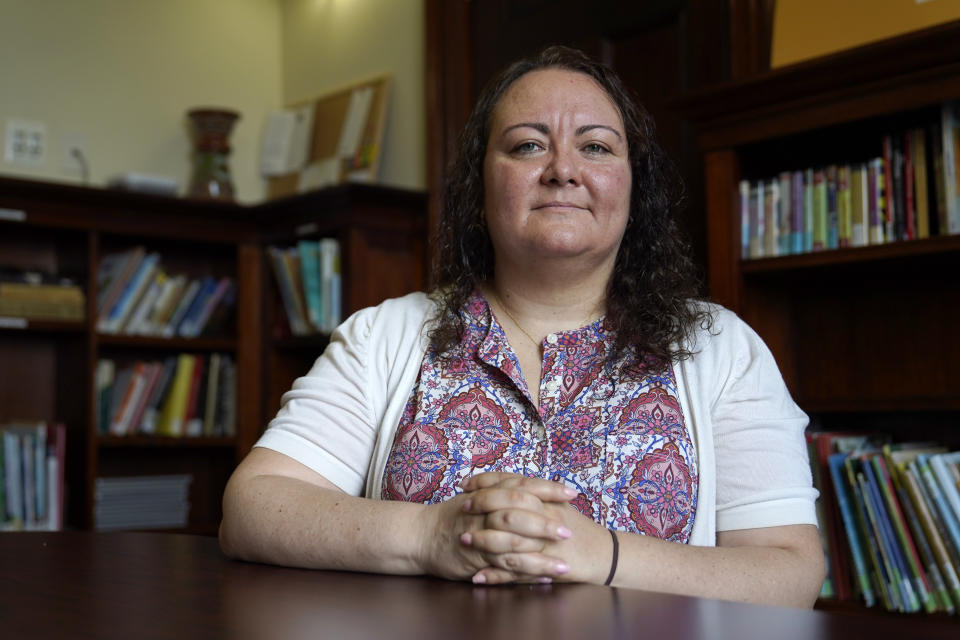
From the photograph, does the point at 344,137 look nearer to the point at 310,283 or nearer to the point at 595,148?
the point at 310,283

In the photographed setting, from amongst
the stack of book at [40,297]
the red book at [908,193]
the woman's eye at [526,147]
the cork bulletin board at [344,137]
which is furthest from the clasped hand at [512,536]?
the cork bulletin board at [344,137]

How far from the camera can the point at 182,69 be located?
4215 millimetres

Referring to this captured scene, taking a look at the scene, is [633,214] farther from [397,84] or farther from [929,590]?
[397,84]

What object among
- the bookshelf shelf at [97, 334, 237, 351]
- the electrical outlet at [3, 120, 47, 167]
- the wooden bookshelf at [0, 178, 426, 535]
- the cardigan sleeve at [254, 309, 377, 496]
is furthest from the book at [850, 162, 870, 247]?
the electrical outlet at [3, 120, 47, 167]

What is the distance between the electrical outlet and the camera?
12.3 ft

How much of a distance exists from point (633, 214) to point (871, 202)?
2.20ft

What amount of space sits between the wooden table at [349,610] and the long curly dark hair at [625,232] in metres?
0.59

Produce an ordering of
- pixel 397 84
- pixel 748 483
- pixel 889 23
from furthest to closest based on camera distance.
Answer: pixel 397 84 < pixel 889 23 < pixel 748 483

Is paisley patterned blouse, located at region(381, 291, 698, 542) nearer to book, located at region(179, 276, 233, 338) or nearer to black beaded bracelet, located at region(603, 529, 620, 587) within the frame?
black beaded bracelet, located at region(603, 529, 620, 587)

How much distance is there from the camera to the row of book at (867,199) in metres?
2.00

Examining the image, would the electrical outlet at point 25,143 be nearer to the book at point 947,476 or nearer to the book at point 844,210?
the book at point 844,210

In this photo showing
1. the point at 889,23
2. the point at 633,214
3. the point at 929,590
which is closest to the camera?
the point at 633,214

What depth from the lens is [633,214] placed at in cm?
174

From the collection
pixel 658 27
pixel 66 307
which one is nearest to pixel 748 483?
pixel 658 27
